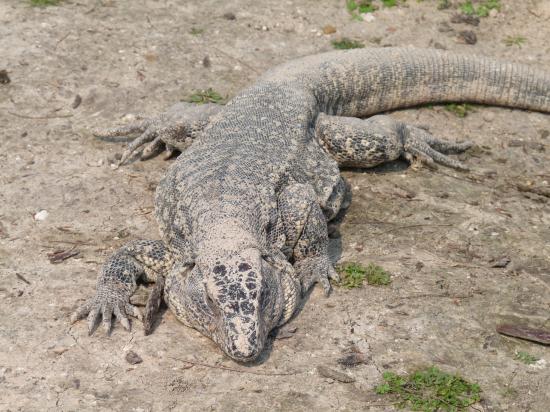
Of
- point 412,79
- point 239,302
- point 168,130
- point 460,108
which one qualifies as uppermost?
point 239,302

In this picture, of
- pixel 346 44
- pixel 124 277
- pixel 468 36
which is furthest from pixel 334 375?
pixel 468 36

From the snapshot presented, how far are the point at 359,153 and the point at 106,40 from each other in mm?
4538

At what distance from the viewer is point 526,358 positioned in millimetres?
6203

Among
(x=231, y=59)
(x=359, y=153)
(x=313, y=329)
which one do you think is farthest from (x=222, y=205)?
(x=231, y=59)

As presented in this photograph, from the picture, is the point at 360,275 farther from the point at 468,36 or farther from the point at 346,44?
the point at 468,36

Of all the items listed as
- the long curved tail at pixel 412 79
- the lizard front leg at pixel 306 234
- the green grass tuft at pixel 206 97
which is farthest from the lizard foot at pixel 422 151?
the green grass tuft at pixel 206 97

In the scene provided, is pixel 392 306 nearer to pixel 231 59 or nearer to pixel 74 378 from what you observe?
pixel 74 378

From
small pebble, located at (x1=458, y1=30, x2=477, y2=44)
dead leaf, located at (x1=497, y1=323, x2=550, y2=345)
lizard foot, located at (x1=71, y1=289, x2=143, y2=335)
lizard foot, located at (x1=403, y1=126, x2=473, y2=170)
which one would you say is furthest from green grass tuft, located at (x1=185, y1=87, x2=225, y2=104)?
dead leaf, located at (x1=497, y1=323, x2=550, y2=345)

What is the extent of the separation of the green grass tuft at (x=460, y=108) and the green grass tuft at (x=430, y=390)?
4.92 metres

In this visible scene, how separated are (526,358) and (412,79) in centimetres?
460

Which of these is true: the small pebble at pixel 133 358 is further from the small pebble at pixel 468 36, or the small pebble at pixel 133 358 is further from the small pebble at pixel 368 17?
the small pebble at pixel 468 36

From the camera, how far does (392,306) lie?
6.78 m

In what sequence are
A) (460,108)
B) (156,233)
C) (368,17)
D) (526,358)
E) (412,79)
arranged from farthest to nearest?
(368,17) → (460,108) → (412,79) → (156,233) → (526,358)

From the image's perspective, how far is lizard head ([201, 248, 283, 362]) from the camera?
5.77 meters
